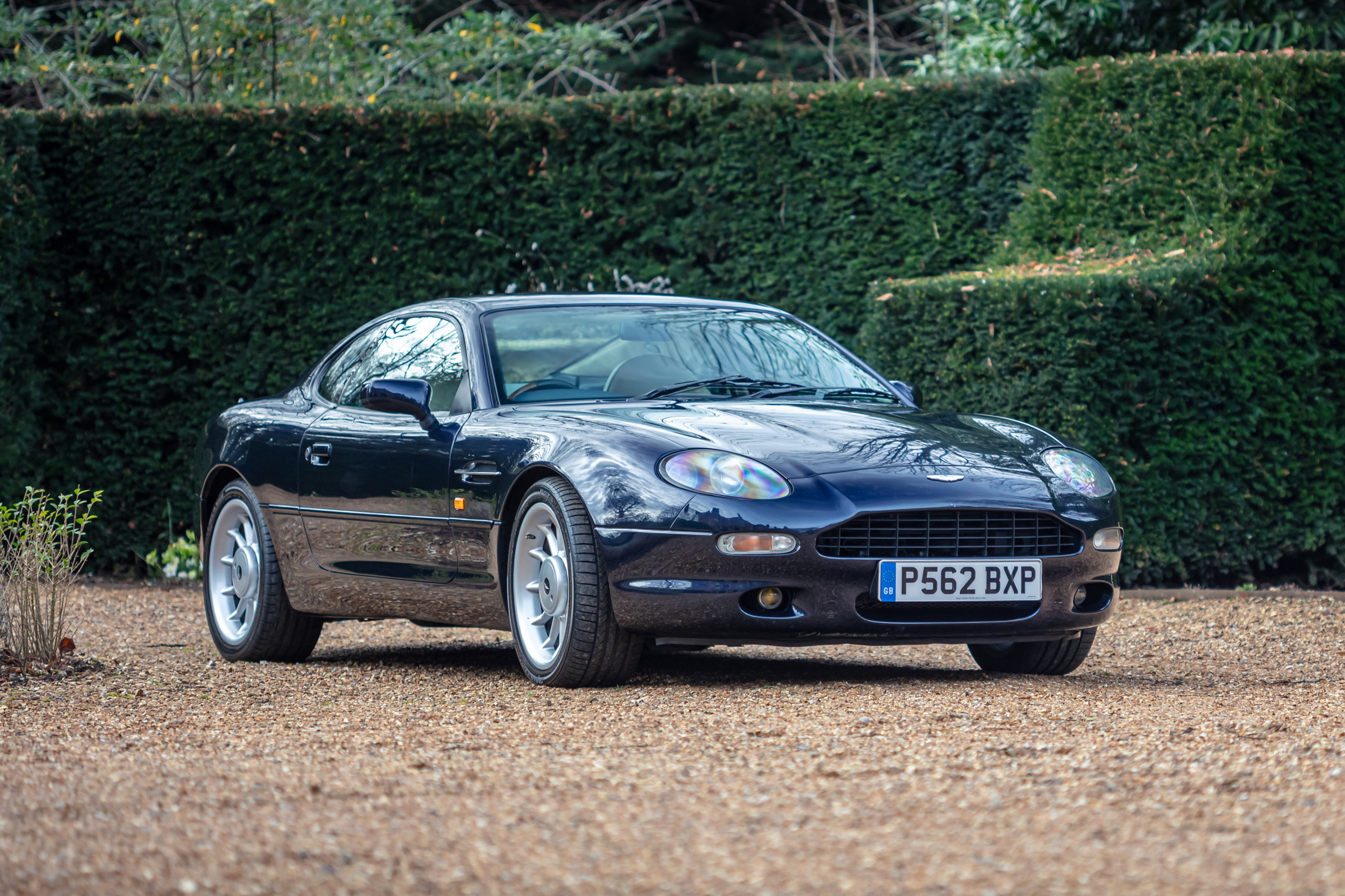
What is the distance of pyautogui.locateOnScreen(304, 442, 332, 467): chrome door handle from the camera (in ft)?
21.2

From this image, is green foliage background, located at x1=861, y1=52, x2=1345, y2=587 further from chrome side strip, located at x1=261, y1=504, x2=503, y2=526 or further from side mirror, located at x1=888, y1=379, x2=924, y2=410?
chrome side strip, located at x1=261, y1=504, x2=503, y2=526

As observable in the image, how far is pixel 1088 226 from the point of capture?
32.1 ft

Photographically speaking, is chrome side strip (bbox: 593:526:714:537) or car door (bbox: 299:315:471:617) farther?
car door (bbox: 299:315:471:617)

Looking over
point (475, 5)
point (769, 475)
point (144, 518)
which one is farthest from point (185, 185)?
point (475, 5)

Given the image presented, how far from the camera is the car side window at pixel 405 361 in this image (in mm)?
6336

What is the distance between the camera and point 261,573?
6.79 metres

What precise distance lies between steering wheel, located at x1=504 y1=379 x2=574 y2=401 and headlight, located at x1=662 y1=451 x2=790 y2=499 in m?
0.99

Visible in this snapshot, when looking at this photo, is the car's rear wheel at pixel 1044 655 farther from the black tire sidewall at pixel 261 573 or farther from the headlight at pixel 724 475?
the black tire sidewall at pixel 261 573

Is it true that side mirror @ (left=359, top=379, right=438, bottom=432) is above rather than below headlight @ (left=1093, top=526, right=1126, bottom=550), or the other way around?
above

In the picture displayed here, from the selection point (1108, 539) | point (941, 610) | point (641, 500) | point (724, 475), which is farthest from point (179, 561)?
point (1108, 539)

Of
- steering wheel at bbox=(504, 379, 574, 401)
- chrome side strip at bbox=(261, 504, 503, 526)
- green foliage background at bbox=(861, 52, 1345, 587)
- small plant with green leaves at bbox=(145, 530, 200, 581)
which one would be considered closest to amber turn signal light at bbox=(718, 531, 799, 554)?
chrome side strip at bbox=(261, 504, 503, 526)

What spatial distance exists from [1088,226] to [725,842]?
738cm

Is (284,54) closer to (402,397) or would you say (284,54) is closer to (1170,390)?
(1170,390)

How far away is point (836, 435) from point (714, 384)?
2.47ft
